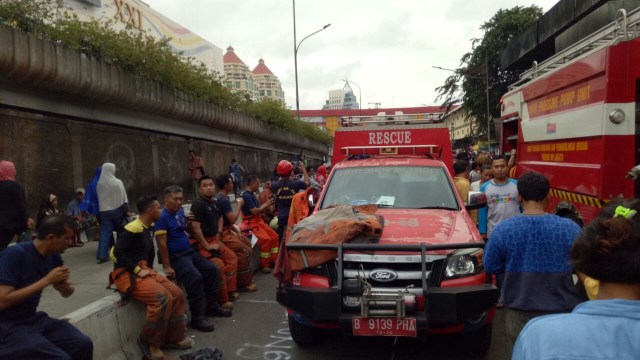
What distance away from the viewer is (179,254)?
16.6ft

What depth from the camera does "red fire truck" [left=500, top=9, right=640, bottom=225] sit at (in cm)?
455

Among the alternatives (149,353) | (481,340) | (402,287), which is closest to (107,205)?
(149,353)

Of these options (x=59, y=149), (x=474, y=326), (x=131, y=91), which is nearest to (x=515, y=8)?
(x=131, y=91)

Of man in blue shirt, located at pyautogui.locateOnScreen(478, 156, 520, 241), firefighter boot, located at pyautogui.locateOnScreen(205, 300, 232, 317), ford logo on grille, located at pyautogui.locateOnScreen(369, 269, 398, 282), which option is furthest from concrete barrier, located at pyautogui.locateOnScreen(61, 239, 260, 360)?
man in blue shirt, located at pyautogui.locateOnScreen(478, 156, 520, 241)

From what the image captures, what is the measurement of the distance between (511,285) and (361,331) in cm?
122

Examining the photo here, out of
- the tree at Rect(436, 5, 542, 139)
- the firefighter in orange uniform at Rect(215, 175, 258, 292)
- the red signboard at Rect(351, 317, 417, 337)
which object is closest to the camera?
the red signboard at Rect(351, 317, 417, 337)

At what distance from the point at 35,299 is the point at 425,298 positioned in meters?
2.76

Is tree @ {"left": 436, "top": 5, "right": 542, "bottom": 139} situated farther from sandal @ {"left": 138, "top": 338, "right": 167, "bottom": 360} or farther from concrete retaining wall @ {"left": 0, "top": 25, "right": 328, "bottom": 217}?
sandal @ {"left": 138, "top": 338, "right": 167, "bottom": 360}

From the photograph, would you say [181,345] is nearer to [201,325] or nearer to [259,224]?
[201,325]

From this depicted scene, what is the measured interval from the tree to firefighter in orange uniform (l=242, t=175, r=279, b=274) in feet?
93.7

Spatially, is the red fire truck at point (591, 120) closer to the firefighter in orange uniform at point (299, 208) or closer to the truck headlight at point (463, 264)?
the truck headlight at point (463, 264)

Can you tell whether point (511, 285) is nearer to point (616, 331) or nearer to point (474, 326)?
point (474, 326)

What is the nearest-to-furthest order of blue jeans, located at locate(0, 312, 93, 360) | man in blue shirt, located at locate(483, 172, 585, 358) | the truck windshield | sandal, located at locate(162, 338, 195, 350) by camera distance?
man in blue shirt, located at locate(483, 172, 585, 358) → blue jeans, located at locate(0, 312, 93, 360) → sandal, located at locate(162, 338, 195, 350) → the truck windshield

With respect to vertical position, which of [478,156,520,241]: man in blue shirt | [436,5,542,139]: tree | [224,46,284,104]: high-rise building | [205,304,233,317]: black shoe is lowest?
[205,304,233,317]: black shoe
